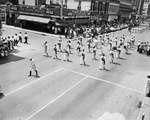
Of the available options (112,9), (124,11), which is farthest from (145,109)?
(124,11)

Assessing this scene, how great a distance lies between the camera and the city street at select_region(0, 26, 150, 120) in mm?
11883

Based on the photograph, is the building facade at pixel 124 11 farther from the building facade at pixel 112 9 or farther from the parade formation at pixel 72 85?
the parade formation at pixel 72 85

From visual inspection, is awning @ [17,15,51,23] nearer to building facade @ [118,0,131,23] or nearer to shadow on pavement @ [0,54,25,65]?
shadow on pavement @ [0,54,25,65]

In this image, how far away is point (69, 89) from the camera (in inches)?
594

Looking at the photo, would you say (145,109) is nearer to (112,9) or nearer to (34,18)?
(34,18)

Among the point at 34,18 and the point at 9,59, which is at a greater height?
the point at 34,18

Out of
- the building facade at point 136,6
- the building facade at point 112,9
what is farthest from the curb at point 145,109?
the building facade at point 136,6

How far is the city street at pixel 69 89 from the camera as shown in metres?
11.9

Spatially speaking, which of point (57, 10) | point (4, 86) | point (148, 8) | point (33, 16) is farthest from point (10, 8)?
point (148, 8)

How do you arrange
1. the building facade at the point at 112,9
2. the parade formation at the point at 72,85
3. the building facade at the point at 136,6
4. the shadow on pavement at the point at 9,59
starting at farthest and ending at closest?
the building facade at the point at 136,6 → the building facade at the point at 112,9 → the shadow on pavement at the point at 9,59 → the parade formation at the point at 72,85

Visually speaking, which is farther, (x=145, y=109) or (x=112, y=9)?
(x=112, y=9)

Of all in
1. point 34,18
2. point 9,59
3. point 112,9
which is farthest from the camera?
point 112,9

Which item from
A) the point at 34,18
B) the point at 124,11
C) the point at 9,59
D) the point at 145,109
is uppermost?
the point at 124,11

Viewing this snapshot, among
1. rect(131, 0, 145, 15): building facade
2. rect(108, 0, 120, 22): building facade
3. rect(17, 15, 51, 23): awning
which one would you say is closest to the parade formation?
rect(17, 15, 51, 23): awning
